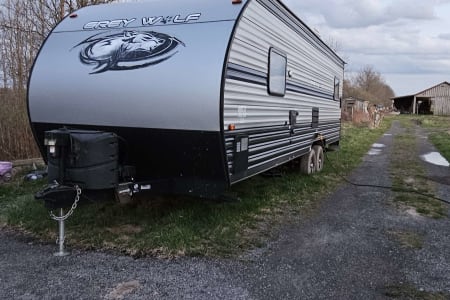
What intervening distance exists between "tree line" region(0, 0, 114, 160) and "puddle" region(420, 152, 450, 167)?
1101 centimetres

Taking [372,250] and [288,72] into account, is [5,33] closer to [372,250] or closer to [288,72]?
[288,72]

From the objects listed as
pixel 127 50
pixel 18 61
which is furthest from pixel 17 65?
pixel 127 50

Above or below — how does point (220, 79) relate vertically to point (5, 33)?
below

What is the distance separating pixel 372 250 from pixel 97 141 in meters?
3.38

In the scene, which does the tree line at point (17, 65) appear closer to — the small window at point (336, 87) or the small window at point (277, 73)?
the small window at point (277, 73)

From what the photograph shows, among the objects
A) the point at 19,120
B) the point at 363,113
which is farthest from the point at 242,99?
the point at 363,113

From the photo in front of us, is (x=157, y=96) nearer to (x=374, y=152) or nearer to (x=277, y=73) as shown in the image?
(x=277, y=73)

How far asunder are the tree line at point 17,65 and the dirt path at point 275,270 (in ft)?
14.6

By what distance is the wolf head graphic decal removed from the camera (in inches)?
192

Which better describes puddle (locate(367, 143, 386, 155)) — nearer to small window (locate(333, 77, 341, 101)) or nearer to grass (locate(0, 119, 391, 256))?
small window (locate(333, 77, 341, 101))

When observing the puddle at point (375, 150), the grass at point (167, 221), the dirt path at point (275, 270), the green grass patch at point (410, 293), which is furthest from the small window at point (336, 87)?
the green grass patch at point (410, 293)

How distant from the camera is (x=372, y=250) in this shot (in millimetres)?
5094

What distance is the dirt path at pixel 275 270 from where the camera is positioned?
3904 millimetres

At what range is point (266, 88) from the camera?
5.87 metres
